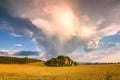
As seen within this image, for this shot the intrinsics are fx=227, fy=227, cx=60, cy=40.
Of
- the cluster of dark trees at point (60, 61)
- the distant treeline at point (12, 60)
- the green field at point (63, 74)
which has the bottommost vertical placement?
the green field at point (63, 74)

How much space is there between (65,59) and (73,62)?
24.2ft

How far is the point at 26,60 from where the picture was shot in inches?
6334

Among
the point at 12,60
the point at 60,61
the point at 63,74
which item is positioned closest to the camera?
the point at 63,74

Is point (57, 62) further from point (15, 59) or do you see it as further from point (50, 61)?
point (15, 59)

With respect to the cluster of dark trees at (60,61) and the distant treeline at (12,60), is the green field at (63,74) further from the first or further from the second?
the distant treeline at (12,60)

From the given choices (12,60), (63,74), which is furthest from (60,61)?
(63,74)

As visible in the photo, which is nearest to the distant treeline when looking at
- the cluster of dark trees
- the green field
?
the cluster of dark trees

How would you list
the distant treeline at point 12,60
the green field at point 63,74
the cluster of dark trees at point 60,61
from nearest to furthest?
the green field at point 63,74
the cluster of dark trees at point 60,61
the distant treeline at point 12,60

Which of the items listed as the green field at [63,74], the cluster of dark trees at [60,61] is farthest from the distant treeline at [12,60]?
the green field at [63,74]

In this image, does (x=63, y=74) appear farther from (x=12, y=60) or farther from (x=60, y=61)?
(x=12, y=60)

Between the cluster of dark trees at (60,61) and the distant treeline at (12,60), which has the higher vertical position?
the distant treeline at (12,60)

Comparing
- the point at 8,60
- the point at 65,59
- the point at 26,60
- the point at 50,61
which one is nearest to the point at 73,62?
the point at 65,59

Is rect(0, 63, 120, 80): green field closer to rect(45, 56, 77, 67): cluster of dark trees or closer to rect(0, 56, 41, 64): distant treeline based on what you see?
rect(45, 56, 77, 67): cluster of dark trees

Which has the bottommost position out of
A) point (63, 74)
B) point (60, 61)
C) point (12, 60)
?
point (63, 74)
